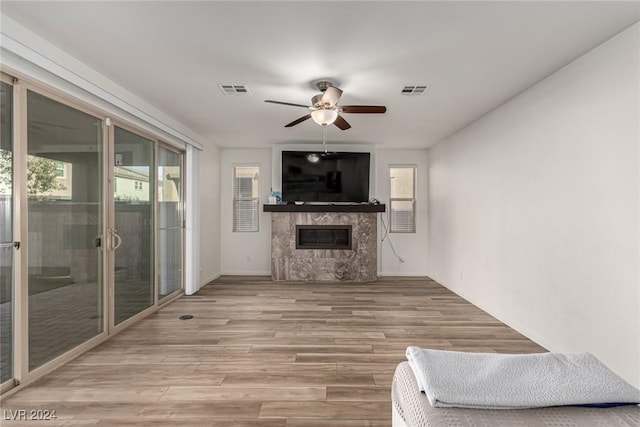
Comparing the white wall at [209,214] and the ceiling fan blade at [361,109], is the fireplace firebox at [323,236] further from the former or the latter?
the ceiling fan blade at [361,109]

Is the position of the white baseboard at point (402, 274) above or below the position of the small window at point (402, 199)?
below

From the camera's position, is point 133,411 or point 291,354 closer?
point 133,411

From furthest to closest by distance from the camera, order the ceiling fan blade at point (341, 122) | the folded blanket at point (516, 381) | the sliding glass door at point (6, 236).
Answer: the ceiling fan blade at point (341, 122) → the sliding glass door at point (6, 236) → the folded blanket at point (516, 381)

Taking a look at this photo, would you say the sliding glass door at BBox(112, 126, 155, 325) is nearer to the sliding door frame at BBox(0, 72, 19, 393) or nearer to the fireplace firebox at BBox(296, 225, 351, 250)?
the sliding door frame at BBox(0, 72, 19, 393)

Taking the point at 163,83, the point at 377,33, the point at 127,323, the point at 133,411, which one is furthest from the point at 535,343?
the point at 163,83

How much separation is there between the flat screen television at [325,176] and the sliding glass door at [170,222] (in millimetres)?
1983

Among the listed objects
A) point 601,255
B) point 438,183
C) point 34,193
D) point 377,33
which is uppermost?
point 377,33

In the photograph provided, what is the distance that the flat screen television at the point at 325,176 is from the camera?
234 inches

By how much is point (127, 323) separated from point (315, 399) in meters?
2.52

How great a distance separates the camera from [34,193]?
7.84 ft

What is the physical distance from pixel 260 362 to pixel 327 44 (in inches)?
105

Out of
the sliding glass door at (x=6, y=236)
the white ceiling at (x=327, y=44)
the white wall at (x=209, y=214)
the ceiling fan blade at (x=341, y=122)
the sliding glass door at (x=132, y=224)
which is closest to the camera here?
the white ceiling at (x=327, y=44)

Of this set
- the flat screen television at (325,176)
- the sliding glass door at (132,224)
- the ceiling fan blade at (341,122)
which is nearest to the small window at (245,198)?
the flat screen television at (325,176)

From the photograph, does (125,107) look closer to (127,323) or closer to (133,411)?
(127,323)
